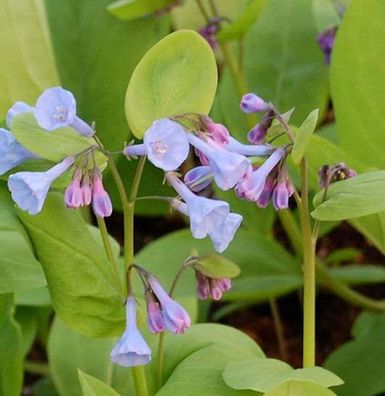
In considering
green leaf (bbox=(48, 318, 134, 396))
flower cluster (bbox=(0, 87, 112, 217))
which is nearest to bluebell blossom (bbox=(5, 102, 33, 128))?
flower cluster (bbox=(0, 87, 112, 217))

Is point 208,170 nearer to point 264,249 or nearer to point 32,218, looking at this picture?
point 32,218

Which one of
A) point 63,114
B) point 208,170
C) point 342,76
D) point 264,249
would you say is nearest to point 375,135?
point 342,76

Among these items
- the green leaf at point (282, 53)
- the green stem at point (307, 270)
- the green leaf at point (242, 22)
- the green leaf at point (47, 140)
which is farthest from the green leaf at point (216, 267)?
the green leaf at point (282, 53)

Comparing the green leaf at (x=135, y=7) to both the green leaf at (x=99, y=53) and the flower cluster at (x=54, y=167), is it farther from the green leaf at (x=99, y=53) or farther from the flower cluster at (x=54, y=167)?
the flower cluster at (x=54, y=167)

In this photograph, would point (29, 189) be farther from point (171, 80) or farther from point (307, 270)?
point (307, 270)

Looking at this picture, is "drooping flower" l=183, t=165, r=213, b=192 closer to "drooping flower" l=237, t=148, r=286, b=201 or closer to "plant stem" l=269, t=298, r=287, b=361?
"drooping flower" l=237, t=148, r=286, b=201

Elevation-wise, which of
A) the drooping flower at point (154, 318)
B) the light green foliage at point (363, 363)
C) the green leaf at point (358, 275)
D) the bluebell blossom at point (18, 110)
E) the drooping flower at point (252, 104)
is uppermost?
the bluebell blossom at point (18, 110)

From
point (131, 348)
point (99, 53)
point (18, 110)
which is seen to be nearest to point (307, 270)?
point (131, 348)

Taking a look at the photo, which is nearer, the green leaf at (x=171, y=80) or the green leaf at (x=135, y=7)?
the green leaf at (x=171, y=80)
